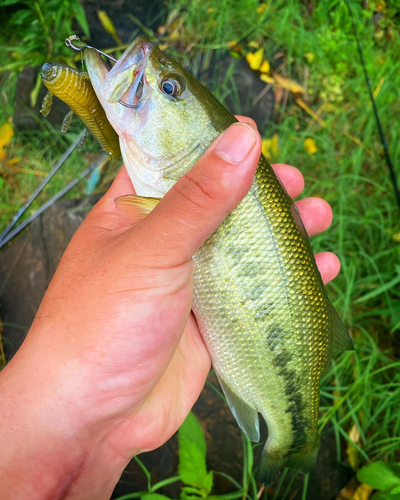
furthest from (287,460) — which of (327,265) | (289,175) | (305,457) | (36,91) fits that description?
(36,91)

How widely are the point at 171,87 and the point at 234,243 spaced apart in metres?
0.84

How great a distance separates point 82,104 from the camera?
69.5 inches

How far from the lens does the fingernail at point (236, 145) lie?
Result: 151 cm

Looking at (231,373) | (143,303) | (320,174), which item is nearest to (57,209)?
(143,303)

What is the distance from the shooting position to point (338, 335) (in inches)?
82.4

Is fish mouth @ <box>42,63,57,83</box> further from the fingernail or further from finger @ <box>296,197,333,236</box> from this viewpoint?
finger @ <box>296,197,333,236</box>

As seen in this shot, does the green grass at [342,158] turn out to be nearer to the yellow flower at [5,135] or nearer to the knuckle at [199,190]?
the yellow flower at [5,135]

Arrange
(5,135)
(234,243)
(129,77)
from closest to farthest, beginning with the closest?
(129,77) → (234,243) → (5,135)

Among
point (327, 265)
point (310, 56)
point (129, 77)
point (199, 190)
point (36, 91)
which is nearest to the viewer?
point (199, 190)

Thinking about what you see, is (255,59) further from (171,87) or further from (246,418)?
(246,418)

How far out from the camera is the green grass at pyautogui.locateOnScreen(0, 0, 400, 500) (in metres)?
2.77

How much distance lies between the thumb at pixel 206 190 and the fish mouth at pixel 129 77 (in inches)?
20.5

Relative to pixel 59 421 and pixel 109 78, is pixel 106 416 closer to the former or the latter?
pixel 59 421

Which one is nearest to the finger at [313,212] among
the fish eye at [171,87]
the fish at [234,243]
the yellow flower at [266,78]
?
the fish at [234,243]
